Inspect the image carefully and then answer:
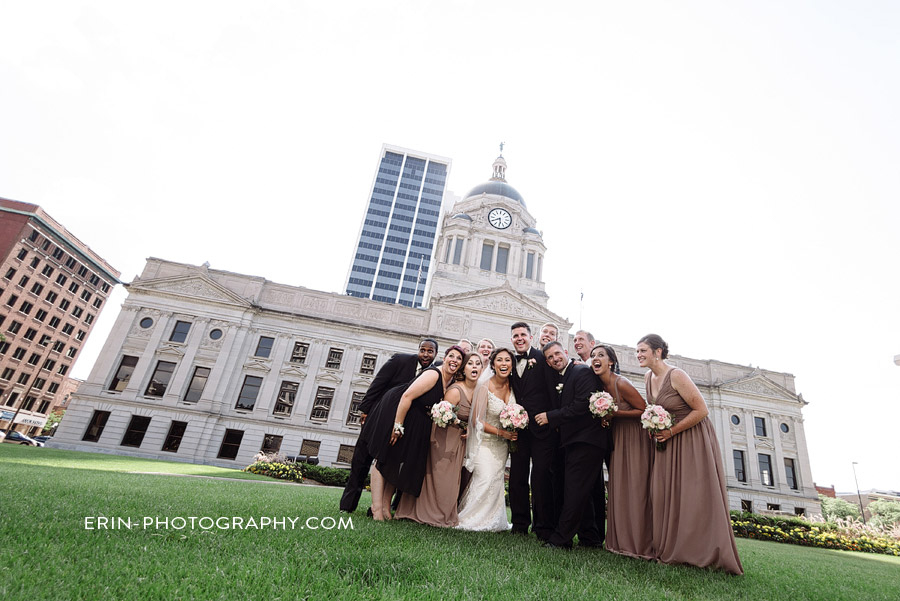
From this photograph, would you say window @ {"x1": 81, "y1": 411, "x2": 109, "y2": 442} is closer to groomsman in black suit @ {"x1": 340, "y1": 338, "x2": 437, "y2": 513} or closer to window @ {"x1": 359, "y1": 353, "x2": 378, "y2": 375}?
→ window @ {"x1": 359, "y1": 353, "x2": 378, "y2": 375}

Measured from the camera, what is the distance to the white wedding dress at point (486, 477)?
20.1 feet

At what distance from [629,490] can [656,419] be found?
1.17 meters

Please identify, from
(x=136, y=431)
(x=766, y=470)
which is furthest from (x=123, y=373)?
(x=766, y=470)

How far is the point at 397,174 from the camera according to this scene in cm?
11275

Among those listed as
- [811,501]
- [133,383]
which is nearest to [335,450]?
[133,383]

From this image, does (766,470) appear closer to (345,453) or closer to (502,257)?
(502,257)

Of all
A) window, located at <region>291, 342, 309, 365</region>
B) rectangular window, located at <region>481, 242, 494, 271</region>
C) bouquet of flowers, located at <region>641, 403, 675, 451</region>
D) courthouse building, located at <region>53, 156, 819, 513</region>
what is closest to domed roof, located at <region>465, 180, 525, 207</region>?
rectangular window, located at <region>481, 242, 494, 271</region>

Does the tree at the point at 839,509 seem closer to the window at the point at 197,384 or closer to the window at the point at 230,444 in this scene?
the window at the point at 230,444

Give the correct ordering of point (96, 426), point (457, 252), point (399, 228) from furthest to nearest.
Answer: point (399, 228), point (457, 252), point (96, 426)

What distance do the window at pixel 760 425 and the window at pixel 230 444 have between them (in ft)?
134

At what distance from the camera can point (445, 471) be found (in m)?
6.23

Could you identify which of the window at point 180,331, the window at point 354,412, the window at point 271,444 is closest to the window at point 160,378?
the window at point 180,331

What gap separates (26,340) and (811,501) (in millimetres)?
86556

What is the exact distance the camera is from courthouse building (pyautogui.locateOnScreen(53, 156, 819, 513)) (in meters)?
29.3
